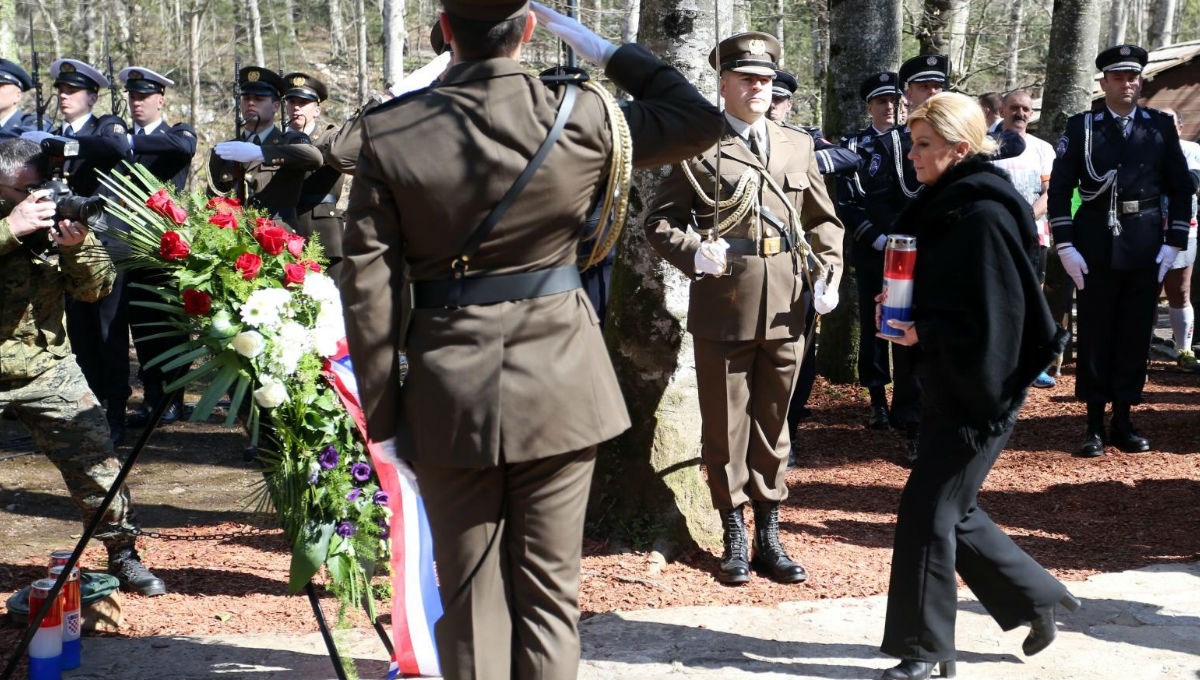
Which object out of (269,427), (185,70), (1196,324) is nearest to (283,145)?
(269,427)

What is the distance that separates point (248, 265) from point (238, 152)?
7.85 ft

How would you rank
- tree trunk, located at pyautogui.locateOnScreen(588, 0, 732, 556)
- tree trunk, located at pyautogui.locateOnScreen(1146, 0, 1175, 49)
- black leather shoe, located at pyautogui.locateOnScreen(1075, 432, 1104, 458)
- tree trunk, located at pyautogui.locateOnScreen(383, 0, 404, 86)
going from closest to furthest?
tree trunk, located at pyautogui.locateOnScreen(588, 0, 732, 556) → black leather shoe, located at pyautogui.locateOnScreen(1075, 432, 1104, 458) → tree trunk, located at pyautogui.locateOnScreen(383, 0, 404, 86) → tree trunk, located at pyautogui.locateOnScreen(1146, 0, 1175, 49)

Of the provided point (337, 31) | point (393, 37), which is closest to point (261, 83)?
point (393, 37)

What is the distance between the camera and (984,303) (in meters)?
3.98

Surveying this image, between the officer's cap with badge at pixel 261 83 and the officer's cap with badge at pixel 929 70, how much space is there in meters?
4.16

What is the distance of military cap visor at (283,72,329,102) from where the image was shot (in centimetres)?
806

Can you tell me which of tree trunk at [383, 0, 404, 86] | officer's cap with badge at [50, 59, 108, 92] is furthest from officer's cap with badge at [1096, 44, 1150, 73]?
tree trunk at [383, 0, 404, 86]

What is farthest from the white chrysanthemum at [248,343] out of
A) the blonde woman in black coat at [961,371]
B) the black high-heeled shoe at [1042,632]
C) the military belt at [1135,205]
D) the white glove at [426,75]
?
the military belt at [1135,205]

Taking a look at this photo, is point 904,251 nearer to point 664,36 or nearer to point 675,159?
point 675,159

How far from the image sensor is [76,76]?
8453 mm

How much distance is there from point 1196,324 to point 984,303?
8518mm

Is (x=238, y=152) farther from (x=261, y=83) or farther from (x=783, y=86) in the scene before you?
(x=783, y=86)

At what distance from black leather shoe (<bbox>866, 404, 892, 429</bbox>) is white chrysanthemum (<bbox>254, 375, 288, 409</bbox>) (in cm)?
546

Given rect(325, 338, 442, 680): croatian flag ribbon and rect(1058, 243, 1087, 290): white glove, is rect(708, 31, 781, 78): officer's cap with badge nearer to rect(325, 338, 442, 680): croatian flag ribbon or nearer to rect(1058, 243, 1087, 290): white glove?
rect(325, 338, 442, 680): croatian flag ribbon
